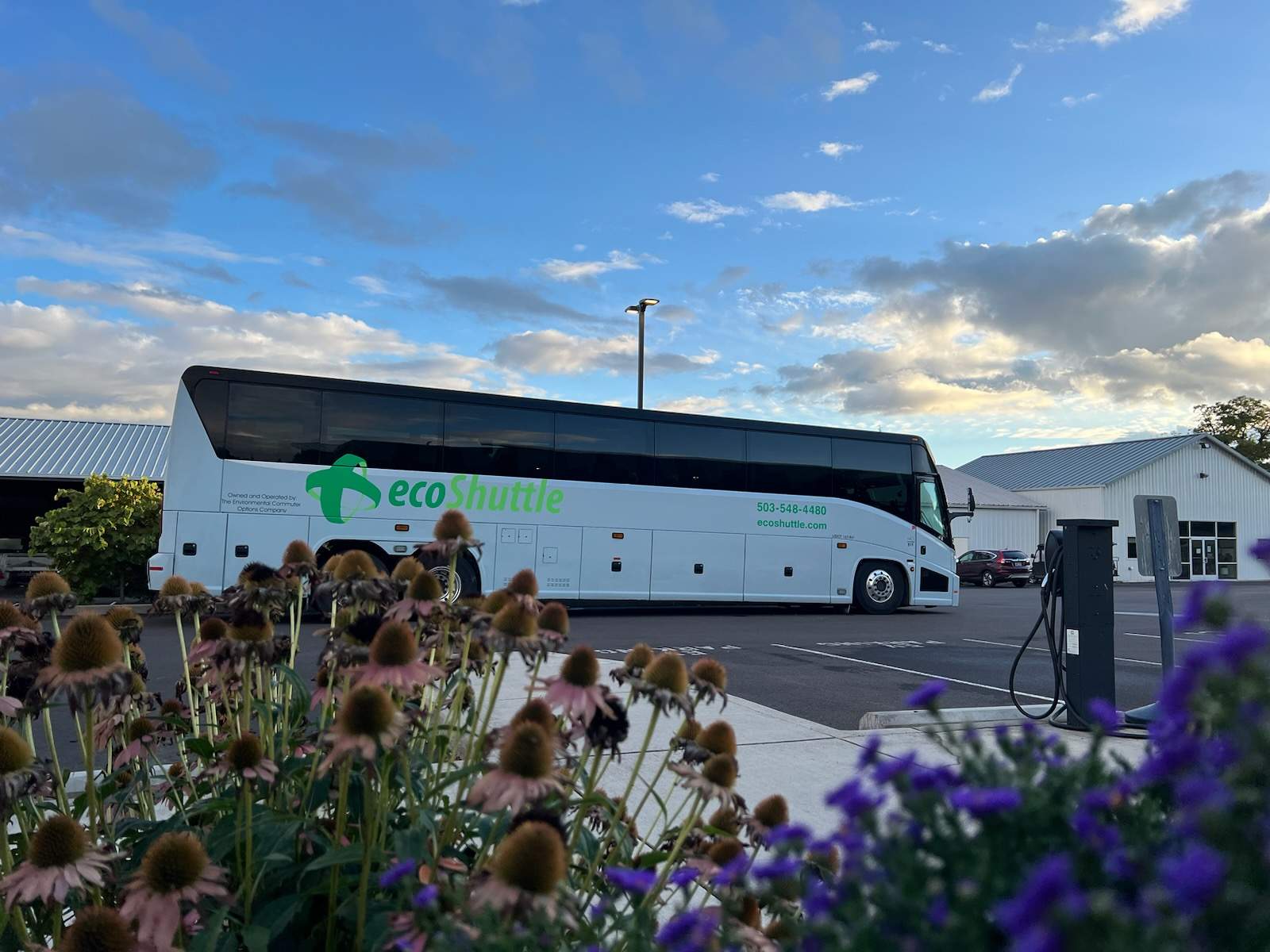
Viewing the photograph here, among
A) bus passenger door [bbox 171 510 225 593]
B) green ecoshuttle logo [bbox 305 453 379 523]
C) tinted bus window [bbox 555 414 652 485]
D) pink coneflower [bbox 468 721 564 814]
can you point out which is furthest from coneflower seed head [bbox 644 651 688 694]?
tinted bus window [bbox 555 414 652 485]

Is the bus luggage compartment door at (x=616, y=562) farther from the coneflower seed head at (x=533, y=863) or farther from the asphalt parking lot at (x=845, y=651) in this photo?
the coneflower seed head at (x=533, y=863)

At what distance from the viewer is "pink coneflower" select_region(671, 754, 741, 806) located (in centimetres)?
188

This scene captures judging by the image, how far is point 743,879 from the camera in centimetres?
132

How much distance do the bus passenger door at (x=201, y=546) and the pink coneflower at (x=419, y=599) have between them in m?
12.9

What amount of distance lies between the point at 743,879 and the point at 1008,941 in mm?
453

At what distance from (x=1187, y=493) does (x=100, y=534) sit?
51.0 meters

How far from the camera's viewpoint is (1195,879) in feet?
2.37

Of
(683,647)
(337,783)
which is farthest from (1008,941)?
(683,647)

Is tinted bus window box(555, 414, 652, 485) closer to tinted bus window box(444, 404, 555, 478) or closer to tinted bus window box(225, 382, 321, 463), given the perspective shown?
tinted bus window box(444, 404, 555, 478)

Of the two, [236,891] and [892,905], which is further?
[236,891]

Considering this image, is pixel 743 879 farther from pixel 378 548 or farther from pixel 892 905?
pixel 378 548

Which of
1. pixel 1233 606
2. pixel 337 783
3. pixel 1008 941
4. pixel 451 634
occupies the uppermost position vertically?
pixel 1233 606

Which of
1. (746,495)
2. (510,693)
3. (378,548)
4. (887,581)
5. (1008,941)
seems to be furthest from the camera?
(887,581)

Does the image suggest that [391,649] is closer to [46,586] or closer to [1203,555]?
[46,586]
